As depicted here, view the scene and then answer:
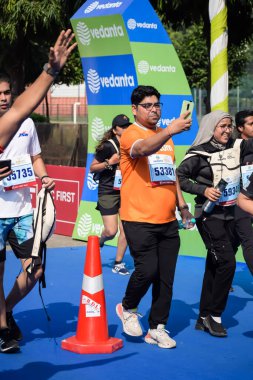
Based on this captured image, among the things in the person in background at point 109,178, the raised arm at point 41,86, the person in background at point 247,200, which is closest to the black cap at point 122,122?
the person in background at point 109,178

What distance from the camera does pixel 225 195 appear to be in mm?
6910

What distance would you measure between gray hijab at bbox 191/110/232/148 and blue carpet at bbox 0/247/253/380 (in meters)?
1.62

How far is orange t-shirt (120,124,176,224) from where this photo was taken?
643cm

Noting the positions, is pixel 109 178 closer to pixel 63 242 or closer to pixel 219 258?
pixel 63 242

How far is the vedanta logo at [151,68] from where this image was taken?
11.0m

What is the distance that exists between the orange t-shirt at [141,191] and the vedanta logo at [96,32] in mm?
4695

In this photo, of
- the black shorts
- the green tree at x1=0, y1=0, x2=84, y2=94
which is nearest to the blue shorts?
the black shorts

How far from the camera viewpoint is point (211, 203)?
6.86 metres

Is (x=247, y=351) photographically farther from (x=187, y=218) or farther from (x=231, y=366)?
(x=187, y=218)

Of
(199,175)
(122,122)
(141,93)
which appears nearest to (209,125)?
(199,175)

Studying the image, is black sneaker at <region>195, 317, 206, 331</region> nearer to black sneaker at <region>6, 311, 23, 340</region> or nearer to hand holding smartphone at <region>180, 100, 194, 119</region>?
black sneaker at <region>6, 311, 23, 340</region>

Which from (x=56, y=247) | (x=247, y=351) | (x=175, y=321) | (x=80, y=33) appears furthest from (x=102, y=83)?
(x=247, y=351)

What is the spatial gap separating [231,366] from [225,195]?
4.78ft

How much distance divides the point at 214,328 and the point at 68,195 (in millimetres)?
6494
